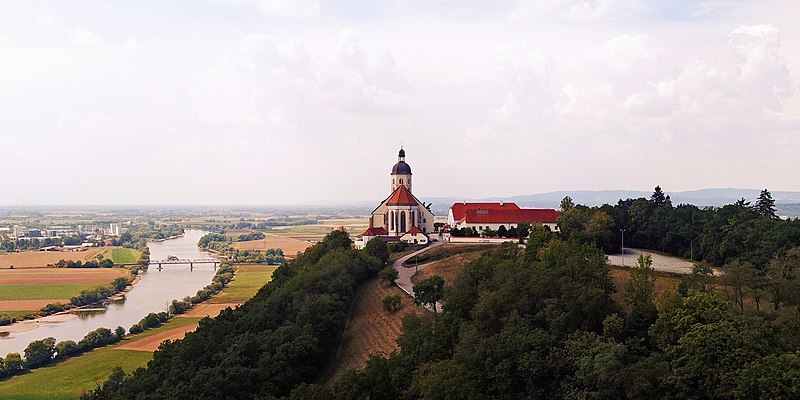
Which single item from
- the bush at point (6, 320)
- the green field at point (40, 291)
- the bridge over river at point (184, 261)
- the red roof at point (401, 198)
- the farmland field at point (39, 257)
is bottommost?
the bush at point (6, 320)

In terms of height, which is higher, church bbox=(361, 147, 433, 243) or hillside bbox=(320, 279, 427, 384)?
church bbox=(361, 147, 433, 243)

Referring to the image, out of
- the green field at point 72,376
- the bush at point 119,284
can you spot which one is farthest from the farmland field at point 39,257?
the green field at point 72,376

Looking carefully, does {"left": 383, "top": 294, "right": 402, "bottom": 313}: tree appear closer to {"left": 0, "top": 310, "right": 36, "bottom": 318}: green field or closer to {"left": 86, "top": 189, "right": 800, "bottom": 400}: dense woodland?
{"left": 86, "top": 189, "right": 800, "bottom": 400}: dense woodland

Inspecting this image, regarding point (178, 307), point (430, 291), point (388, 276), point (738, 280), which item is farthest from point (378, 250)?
point (738, 280)

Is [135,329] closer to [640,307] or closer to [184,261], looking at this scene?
[640,307]

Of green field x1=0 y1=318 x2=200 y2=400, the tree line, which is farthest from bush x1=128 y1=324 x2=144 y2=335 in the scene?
the tree line

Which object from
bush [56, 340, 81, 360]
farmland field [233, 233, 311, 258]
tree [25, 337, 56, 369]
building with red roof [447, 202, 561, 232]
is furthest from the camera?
farmland field [233, 233, 311, 258]

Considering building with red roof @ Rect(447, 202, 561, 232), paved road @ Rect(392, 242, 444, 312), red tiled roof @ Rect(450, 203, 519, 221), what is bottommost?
paved road @ Rect(392, 242, 444, 312)

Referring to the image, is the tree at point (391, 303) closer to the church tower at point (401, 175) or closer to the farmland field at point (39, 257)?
the church tower at point (401, 175)
